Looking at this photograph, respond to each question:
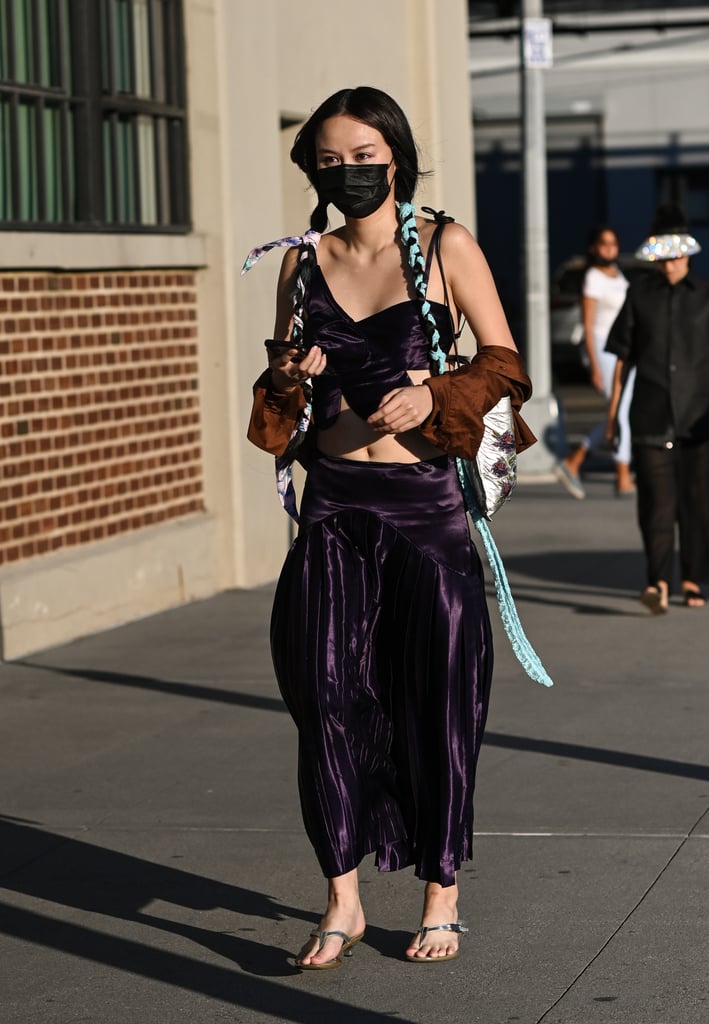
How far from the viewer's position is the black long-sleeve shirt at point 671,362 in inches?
383

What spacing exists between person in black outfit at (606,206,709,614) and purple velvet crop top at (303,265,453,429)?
16.8ft

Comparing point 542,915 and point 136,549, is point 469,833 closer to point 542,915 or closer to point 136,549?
point 542,915

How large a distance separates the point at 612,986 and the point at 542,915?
1.87ft

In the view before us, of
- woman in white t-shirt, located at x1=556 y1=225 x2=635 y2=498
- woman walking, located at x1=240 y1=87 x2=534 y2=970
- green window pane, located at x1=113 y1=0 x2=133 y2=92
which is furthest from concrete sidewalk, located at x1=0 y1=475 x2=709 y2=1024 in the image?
woman in white t-shirt, located at x1=556 y1=225 x2=635 y2=498

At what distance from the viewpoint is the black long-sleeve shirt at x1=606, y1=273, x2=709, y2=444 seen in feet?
31.9

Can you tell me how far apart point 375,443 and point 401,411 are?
0.35 metres

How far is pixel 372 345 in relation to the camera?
185 inches

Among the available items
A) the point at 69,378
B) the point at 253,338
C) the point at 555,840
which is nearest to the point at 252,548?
the point at 253,338

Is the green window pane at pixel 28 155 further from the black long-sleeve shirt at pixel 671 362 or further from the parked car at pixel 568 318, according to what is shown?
the parked car at pixel 568 318

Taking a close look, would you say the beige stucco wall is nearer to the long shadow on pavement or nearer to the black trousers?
the black trousers

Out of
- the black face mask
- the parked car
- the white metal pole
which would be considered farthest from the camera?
the parked car

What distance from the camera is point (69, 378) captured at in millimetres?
9266

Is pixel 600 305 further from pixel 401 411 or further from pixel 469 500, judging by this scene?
pixel 401 411

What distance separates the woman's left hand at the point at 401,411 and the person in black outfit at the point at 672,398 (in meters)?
5.36
